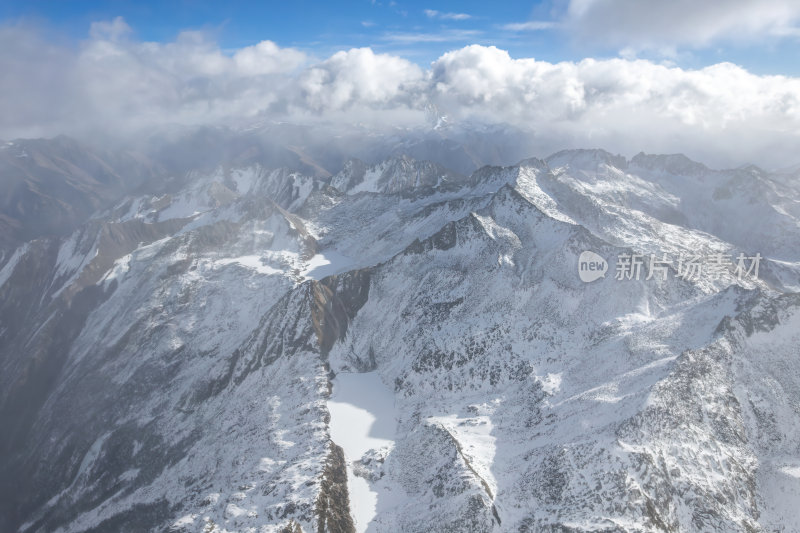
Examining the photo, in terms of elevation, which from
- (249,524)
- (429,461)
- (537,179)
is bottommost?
(249,524)

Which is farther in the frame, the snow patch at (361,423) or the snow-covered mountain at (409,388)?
the snow patch at (361,423)

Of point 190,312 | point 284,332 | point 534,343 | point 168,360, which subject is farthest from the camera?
point 190,312

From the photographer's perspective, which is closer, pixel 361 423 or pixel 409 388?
pixel 361 423

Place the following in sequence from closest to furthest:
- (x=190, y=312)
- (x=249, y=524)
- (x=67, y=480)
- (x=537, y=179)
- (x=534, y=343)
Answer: (x=249, y=524) → (x=534, y=343) → (x=67, y=480) → (x=190, y=312) → (x=537, y=179)

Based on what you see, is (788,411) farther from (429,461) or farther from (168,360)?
(168,360)

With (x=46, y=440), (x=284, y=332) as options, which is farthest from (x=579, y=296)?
(x=46, y=440)

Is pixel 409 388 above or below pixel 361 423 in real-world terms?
above

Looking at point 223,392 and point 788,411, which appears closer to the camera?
point 788,411

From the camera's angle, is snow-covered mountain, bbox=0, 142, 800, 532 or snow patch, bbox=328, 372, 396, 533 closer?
snow-covered mountain, bbox=0, 142, 800, 532
